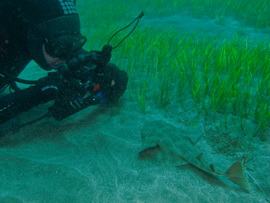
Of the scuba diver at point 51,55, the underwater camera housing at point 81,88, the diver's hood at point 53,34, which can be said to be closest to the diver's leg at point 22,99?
the scuba diver at point 51,55

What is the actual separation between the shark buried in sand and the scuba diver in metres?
0.80

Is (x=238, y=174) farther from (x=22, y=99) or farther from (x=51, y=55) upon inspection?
(x=22, y=99)

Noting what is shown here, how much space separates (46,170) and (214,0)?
39.2 feet

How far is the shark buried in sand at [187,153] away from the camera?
2.19 meters

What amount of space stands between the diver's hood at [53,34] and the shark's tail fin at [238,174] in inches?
72.2

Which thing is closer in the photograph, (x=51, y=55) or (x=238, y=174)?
(x=238, y=174)

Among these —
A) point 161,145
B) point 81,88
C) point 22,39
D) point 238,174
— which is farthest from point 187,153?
point 22,39

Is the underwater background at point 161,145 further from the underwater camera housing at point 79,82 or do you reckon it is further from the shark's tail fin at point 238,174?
the underwater camera housing at point 79,82

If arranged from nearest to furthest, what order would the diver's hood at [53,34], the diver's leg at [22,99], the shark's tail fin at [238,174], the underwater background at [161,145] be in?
the shark's tail fin at [238,174], the underwater background at [161,145], the diver's hood at [53,34], the diver's leg at [22,99]

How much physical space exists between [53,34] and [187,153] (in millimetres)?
1689

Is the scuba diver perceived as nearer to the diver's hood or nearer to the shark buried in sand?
the diver's hood

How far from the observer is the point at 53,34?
9.02 ft

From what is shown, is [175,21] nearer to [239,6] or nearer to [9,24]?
[239,6]

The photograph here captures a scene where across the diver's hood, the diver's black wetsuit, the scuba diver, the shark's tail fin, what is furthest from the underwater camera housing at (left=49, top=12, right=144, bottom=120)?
the shark's tail fin
